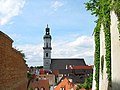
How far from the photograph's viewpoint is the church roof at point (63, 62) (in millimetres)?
146750

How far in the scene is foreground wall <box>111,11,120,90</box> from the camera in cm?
1350

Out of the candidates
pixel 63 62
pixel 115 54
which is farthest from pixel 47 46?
pixel 115 54

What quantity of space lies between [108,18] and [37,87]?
140 feet

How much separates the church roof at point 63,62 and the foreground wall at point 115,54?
131 metres

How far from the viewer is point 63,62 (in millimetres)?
150125

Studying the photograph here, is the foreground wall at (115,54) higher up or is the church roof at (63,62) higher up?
the church roof at (63,62)

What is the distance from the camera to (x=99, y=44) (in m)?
20.9

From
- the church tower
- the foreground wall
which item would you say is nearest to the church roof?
the church tower

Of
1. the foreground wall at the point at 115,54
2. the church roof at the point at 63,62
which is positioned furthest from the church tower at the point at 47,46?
the foreground wall at the point at 115,54

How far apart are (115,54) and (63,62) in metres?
136

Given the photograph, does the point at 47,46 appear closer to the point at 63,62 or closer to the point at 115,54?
the point at 63,62

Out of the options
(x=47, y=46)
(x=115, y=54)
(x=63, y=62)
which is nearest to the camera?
(x=115, y=54)

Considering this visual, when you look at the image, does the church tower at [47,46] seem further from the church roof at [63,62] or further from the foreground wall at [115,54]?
the foreground wall at [115,54]

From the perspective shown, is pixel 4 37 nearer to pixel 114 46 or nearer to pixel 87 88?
pixel 114 46
